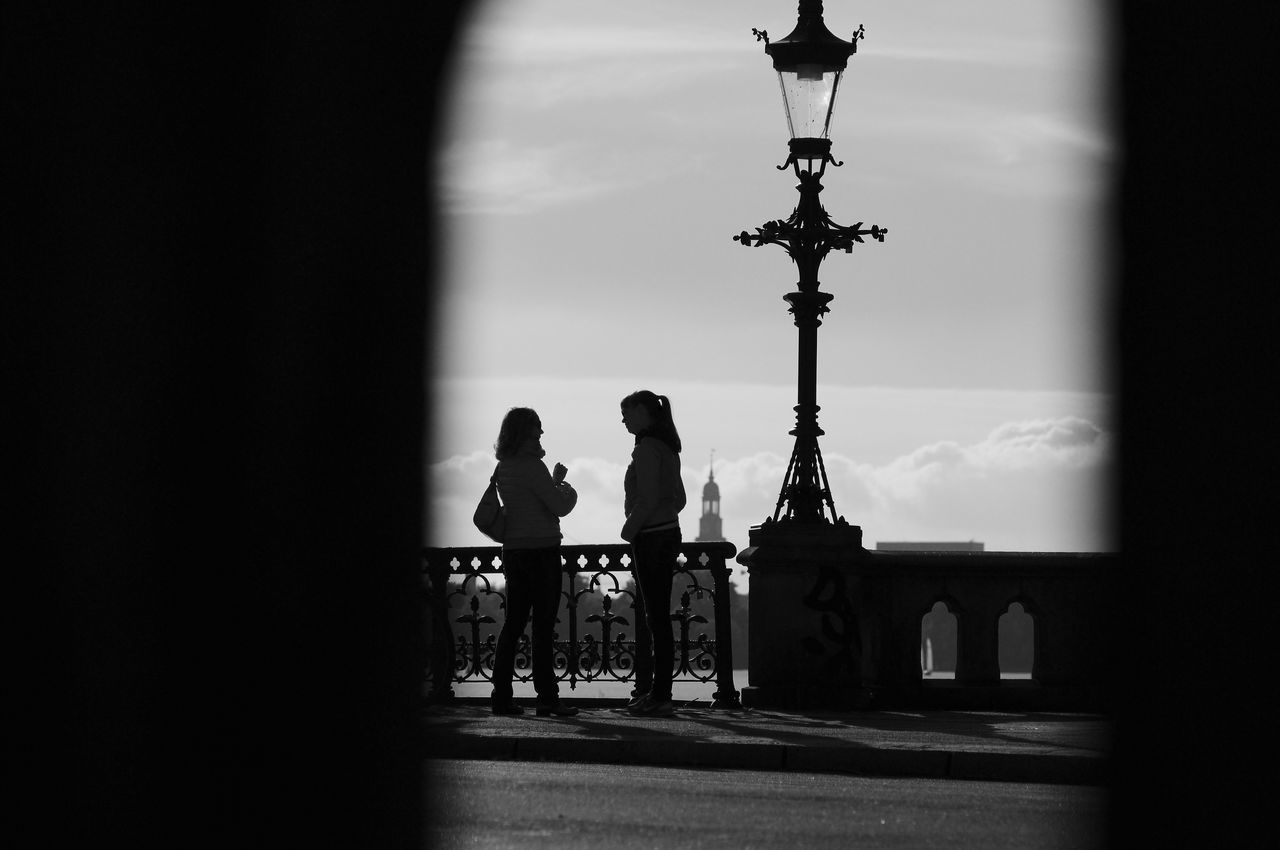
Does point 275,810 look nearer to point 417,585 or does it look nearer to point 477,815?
point 477,815

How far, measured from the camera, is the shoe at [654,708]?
12.4m

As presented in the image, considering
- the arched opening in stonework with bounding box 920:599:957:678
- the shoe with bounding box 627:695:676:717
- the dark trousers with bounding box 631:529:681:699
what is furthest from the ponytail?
the arched opening in stonework with bounding box 920:599:957:678

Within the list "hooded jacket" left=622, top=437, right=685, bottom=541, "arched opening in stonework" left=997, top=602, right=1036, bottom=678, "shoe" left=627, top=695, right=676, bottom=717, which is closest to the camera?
"hooded jacket" left=622, top=437, right=685, bottom=541

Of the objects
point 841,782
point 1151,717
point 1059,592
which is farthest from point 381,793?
point 1059,592

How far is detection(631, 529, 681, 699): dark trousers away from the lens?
40.0 feet

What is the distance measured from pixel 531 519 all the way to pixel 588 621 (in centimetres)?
217

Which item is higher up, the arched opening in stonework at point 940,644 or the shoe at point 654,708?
the arched opening in stonework at point 940,644

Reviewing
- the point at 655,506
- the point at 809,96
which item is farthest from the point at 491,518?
the point at 809,96

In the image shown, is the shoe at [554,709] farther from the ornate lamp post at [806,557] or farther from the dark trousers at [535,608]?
the ornate lamp post at [806,557]

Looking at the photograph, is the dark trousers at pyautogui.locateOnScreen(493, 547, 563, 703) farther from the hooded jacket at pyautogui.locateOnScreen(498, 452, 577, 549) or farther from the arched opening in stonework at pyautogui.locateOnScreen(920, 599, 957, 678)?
the arched opening in stonework at pyautogui.locateOnScreen(920, 599, 957, 678)

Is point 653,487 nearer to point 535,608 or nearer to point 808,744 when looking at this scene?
point 535,608

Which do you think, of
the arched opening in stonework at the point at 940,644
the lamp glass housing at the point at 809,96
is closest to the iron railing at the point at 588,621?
the lamp glass housing at the point at 809,96

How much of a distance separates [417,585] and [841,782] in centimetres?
624

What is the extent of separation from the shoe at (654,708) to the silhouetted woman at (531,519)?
42 centimetres
